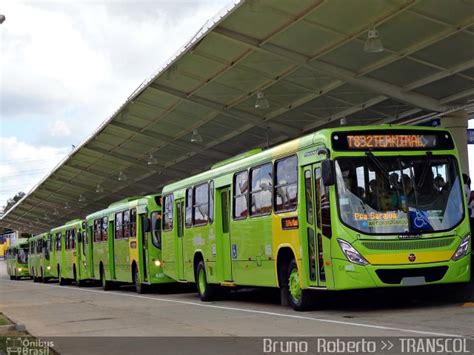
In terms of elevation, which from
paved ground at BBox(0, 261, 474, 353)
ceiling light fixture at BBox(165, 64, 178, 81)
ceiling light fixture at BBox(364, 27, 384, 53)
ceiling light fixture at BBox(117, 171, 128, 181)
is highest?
ceiling light fixture at BBox(165, 64, 178, 81)

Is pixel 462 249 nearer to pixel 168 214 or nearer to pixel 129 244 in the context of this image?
pixel 168 214

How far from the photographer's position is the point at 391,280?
12.6 m

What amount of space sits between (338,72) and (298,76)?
5.77 feet

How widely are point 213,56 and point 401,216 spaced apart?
10.2 metres

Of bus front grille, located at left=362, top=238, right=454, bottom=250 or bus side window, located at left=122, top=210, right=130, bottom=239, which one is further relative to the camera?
bus side window, located at left=122, top=210, right=130, bottom=239

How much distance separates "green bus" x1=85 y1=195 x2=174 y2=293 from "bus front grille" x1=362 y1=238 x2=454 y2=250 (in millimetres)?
12848

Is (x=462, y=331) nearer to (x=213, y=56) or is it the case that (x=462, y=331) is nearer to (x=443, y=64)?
(x=443, y=64)

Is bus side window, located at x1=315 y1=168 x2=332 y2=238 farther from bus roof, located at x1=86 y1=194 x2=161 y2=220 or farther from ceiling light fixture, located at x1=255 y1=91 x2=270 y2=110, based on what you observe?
bus roof, located at x1=86 y1=194 x2=161 y2=220

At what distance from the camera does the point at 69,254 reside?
129 feet

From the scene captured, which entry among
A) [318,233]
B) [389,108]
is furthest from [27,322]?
[389,108]

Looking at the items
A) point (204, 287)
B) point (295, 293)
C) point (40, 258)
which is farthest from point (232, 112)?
point (40, 258)

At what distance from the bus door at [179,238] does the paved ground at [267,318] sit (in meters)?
1.65

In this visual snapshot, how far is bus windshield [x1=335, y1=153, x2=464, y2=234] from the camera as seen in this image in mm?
12664

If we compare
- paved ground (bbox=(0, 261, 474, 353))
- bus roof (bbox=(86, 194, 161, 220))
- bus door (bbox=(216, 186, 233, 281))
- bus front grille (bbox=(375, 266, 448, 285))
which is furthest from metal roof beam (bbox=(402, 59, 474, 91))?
bus roof (bbox=(86, 194, 161, 220))
